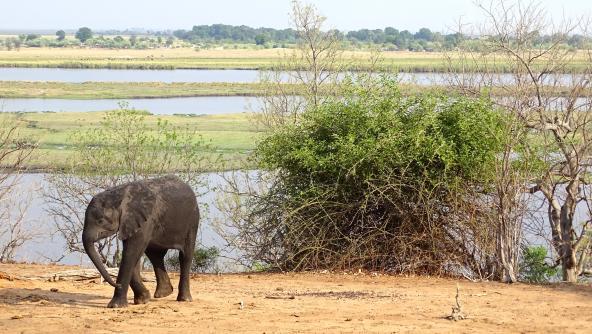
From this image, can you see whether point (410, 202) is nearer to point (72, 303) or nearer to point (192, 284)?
point (192, 284)

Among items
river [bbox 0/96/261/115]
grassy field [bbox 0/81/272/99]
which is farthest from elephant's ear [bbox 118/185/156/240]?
grassy field [bbox 0/81/272/99]

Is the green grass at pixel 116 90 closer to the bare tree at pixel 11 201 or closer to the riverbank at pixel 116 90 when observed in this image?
the riverbank at pixel 116 90

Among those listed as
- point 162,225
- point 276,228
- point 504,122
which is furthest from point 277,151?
point 162,225

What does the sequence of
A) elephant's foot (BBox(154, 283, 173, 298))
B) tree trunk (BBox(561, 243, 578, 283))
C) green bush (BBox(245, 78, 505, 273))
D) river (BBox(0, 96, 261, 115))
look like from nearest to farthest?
elephant's foot (BBox(154, 283, 173, 298)) < green bush (BBox(245, 78, 505, 273)) < tree trunk (BBox(561, 243, 578, 283)) < river (BBox(0, 96, 261, 115))

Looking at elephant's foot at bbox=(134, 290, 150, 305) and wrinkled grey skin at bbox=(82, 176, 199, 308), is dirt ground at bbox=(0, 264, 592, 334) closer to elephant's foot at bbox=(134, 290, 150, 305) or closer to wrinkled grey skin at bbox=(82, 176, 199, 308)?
elephant's foot at bbox=(134, 290, 150, 305)

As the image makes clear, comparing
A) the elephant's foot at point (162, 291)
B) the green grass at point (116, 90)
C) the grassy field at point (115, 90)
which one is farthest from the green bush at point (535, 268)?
the grassy field at point (115, 90)

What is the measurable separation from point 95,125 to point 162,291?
1346 inches

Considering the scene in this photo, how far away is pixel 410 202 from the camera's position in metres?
14.4

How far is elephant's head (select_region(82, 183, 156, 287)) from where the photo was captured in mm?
10383

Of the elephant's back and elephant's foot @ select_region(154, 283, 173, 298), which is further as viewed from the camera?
elephant's foot @ select_region(154, 283, 173, 298)

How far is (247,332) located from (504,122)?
682 cm

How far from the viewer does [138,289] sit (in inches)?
426

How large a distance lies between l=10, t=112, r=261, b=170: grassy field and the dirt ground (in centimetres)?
2299

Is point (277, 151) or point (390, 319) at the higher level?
point (277, 151)
